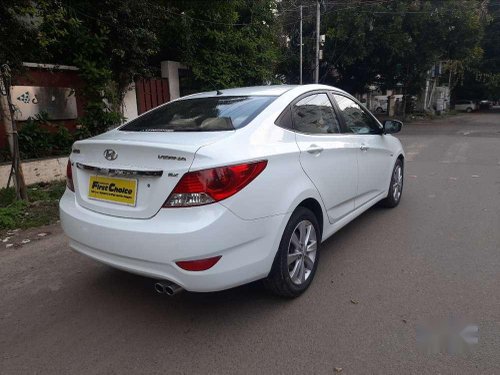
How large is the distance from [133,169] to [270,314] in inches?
55.2

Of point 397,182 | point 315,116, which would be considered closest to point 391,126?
point 397,182

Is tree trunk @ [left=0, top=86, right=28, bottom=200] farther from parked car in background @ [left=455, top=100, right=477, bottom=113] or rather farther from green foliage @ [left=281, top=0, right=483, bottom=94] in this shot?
parked car in background @ [left=455, top=100, right=477, bottom=113]

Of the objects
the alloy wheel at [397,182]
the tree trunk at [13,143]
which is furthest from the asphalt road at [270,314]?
the tree trunk at [13,143]

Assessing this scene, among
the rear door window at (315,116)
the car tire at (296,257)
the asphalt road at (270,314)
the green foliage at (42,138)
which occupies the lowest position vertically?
the asphalt road at (270,314)

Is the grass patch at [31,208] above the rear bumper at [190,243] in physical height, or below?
below

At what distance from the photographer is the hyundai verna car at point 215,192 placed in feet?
8.06

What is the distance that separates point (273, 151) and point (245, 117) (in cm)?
40

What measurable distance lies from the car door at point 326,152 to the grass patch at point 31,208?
12.2ft

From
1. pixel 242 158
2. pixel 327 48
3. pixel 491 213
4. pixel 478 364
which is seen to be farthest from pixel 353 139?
pixel 327 48

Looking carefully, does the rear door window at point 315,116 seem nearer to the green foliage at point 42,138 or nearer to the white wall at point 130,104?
the green foliage at point 42,138

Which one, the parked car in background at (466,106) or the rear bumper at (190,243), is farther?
the parked car in background at (466,106)

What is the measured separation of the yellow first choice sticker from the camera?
8.65 ft

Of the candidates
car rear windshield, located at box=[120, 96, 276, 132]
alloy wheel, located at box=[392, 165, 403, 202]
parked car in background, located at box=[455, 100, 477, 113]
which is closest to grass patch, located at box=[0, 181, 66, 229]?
car rear windshield, located at box=[120, 96, 276, 132]

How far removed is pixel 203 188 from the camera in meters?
2.45
